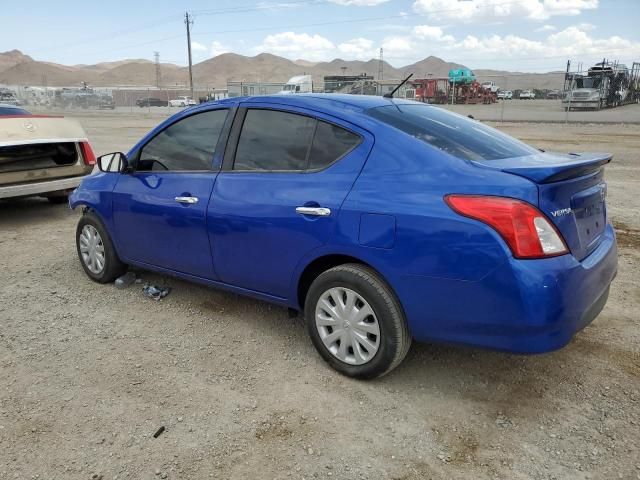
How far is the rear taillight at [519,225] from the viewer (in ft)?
8.30

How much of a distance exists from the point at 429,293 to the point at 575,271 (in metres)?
0.72

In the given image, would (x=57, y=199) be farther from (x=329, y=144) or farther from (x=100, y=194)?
(x=329, y=144)

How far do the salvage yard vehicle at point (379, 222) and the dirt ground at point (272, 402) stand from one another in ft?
1.20

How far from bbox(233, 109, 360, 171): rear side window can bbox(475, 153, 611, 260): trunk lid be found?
0.89 m

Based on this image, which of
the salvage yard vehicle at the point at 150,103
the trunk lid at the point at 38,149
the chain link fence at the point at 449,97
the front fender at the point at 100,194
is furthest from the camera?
the salvage yard vehicle at the point at 150,103

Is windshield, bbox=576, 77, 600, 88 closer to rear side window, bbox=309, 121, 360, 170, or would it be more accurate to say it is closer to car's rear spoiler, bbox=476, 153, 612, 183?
car's rear spoiler, bbox=476, 153, 612, 183

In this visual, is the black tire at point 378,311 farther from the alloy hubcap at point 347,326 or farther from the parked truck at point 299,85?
the parked truck at point 299,85

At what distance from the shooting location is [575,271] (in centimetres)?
264

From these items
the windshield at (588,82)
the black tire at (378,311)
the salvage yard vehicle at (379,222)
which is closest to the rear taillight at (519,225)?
the salvage yard vehicle at (379,222)

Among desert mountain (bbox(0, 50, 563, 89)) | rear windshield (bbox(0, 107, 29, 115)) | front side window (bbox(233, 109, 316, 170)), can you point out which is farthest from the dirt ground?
desert mountain (bbox(0, 50, 563, 89))

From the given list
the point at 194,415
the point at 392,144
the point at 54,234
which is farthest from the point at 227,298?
the point at 54,234

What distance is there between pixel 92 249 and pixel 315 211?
2.72 meters

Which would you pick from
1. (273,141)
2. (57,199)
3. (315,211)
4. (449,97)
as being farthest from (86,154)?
(449,97)

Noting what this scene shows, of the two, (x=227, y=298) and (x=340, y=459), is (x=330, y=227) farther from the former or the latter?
(x=227, y=298)
